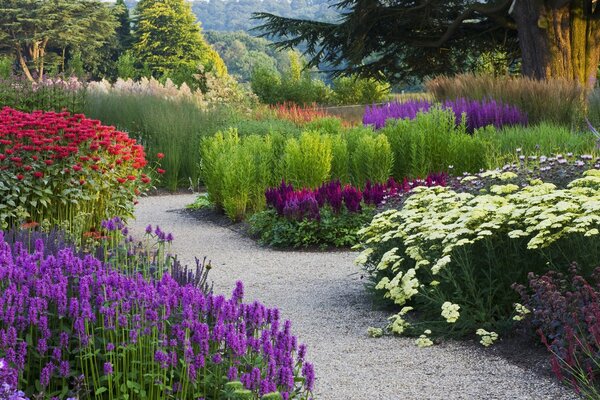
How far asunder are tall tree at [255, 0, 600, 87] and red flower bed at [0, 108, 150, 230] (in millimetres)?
11345

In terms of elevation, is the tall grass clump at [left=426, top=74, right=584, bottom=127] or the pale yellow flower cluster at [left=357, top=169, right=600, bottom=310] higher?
the tall grass clump at [left=426, top=74, right=584, bottom=127]

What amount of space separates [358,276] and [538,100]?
6.92 m

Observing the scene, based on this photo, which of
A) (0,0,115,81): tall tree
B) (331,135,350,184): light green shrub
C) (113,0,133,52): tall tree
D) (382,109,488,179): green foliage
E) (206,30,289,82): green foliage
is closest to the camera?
(382,109,488,179): green foliage

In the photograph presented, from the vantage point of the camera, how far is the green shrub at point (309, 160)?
956 cm

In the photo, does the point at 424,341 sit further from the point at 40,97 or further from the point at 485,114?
the point at 40,97

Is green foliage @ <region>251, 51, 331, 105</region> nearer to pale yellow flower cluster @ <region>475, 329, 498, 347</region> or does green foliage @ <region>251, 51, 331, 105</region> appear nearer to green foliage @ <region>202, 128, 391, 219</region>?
green foliage @ <region>202, 128, 391, 219</region>

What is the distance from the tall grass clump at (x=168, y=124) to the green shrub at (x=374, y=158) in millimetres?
4600

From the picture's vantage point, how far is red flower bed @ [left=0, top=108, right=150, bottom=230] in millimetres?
6984

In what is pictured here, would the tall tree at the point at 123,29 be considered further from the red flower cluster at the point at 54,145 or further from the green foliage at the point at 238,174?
the red flower cluster at the point at 54,145

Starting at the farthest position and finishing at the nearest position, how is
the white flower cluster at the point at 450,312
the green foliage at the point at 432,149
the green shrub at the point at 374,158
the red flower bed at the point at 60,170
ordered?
the green shrub at the point at 374,158 → the green foliage at the point at 432,149 → the red flower bed at the point at 60,170 → the white flower cluster at the point at 450,312

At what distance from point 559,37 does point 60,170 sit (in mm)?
12632

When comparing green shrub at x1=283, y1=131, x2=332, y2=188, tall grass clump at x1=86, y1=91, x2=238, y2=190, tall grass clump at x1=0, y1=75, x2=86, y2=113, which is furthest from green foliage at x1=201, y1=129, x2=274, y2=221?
tall grass clump at x1=0, y1=75, x2=86, y2=113

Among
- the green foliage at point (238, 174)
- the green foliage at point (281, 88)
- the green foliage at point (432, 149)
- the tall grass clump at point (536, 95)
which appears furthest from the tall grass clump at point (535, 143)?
the green foliage at point (281, 88)

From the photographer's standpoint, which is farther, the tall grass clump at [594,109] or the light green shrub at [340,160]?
the tall grass clump at [594,109]
